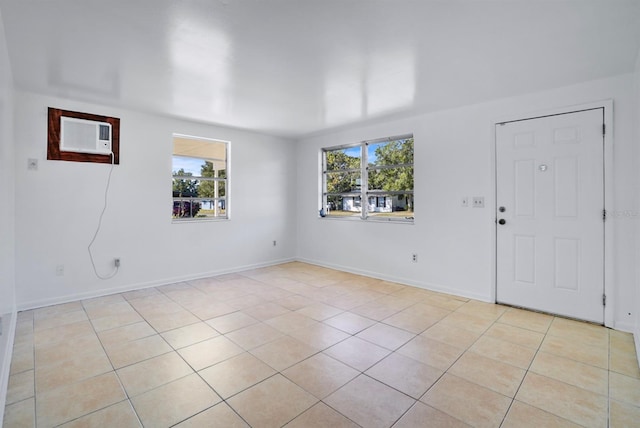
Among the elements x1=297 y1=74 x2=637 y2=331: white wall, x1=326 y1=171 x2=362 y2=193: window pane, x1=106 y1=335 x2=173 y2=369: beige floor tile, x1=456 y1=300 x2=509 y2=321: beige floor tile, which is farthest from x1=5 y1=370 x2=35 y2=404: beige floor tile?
x1=326 y1=171 x2=362 y2=193: window pane

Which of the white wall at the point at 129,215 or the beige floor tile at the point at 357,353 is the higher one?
the white wall at the point at 129,215

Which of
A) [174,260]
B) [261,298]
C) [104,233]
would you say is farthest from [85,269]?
[261,298]

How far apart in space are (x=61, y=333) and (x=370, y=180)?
4.46m

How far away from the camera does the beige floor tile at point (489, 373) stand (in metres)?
2.13

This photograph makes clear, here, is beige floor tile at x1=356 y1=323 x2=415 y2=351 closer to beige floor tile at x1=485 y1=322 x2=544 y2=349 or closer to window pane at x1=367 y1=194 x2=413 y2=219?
beige floor tile at x1=485 y1=322 x2=544 y2=349

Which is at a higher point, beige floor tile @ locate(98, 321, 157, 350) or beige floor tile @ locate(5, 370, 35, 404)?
beige floor tile @ locate(98, 321, 157, 350)

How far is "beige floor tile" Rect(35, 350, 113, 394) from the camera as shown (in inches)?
85.1

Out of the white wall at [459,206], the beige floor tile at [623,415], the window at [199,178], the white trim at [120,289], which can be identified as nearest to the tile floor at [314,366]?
the beige floor tile at [623,415]

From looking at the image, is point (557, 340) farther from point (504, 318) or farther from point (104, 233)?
point (104, 233)

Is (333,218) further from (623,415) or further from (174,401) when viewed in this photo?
(623,415)

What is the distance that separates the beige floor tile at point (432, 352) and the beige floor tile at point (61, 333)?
297cm

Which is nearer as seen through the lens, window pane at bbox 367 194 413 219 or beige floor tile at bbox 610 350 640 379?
beige floor tile at bbox 610 350 640 379

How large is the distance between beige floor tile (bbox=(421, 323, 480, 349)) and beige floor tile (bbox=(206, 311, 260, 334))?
177cm

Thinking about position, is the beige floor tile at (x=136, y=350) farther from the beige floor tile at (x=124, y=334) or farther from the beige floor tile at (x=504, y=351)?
the beige floor tile at (x=504, y=351)
